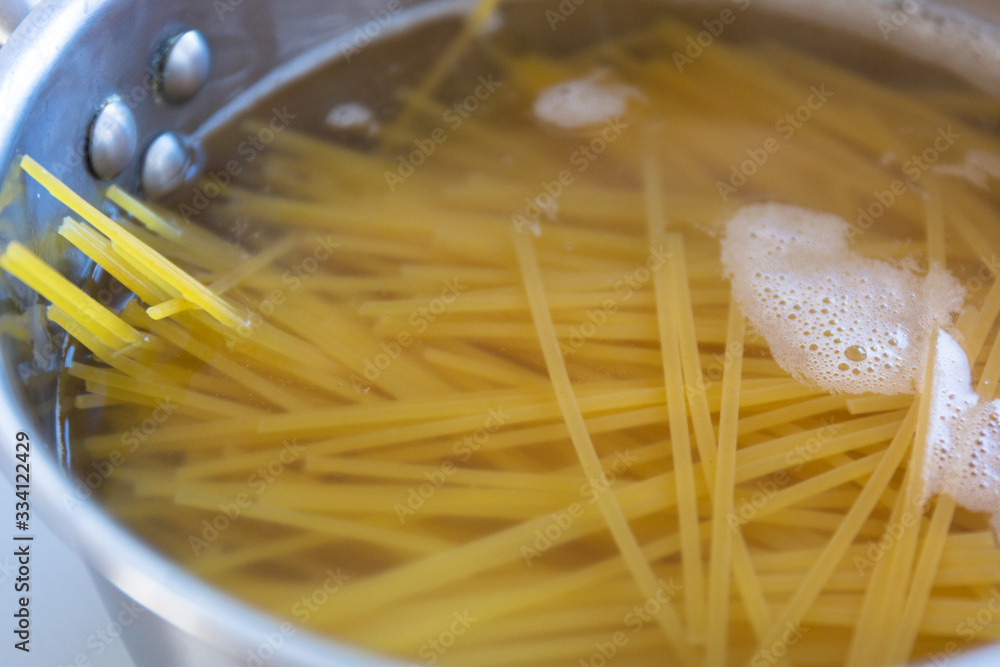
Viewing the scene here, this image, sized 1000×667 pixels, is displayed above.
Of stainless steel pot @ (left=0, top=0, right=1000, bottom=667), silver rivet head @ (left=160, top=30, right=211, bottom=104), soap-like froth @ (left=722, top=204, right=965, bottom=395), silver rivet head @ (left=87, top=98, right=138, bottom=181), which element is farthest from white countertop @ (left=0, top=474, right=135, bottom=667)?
soap-like froth @ (left=722, top=204, right=965, bottom=395)

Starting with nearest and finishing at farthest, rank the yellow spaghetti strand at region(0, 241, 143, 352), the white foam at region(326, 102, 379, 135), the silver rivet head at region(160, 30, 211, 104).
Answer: the yellow spaghetti strand at region(0, 241, 143, 352) < the silver rivet head at region(160, 30, 211, 104) < the white foam at region(326, 102, 379, 135)

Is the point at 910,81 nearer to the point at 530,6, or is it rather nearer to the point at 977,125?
the point at 977,125

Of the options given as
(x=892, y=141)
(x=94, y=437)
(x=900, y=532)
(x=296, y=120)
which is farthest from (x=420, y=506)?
(x=892, y=141)

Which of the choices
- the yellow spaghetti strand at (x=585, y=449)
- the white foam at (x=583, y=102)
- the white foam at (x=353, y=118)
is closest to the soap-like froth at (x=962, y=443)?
the yellow spaghetti strand at (x=585, y=449)

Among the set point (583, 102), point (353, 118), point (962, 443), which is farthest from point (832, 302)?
point (353, 118)

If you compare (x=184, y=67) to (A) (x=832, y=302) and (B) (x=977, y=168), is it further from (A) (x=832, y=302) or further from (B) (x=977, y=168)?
(B) (x=977, y=168)

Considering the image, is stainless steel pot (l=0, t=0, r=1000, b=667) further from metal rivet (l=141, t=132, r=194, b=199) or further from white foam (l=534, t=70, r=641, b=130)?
white foam (l=534, t=70, r=641, b=130)

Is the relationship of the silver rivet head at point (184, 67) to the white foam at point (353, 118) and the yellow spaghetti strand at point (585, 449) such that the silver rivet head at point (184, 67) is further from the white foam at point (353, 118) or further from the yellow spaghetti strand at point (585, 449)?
the yellow spaghetti strand at point (585, 449)
